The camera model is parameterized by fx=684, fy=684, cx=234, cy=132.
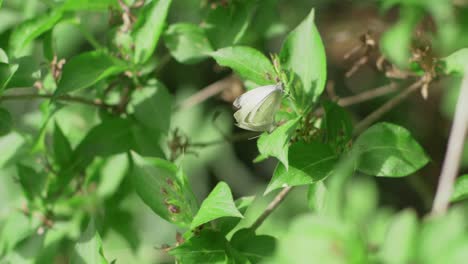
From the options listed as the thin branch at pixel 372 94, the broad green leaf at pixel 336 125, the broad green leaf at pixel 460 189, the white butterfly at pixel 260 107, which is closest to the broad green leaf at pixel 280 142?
the white butterfly at pixel 260 107

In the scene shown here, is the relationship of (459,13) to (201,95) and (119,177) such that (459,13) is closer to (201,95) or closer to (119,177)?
(201,95)

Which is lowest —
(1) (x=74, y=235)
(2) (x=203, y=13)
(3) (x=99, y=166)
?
(1) (x=74, y=235)

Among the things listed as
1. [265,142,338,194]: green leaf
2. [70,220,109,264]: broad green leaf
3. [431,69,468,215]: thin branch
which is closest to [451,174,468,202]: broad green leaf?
[431,69,468,215]: thin branch

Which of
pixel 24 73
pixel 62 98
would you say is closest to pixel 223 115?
pixel 62 98

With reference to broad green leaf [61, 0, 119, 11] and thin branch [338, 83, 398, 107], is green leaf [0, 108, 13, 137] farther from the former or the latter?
thin branch [338, 83, 398, 107]

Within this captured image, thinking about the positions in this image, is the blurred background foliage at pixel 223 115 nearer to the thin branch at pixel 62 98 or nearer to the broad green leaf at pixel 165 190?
the thin branch at pixel 62 98

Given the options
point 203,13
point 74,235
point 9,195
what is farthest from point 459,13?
point 9,195
